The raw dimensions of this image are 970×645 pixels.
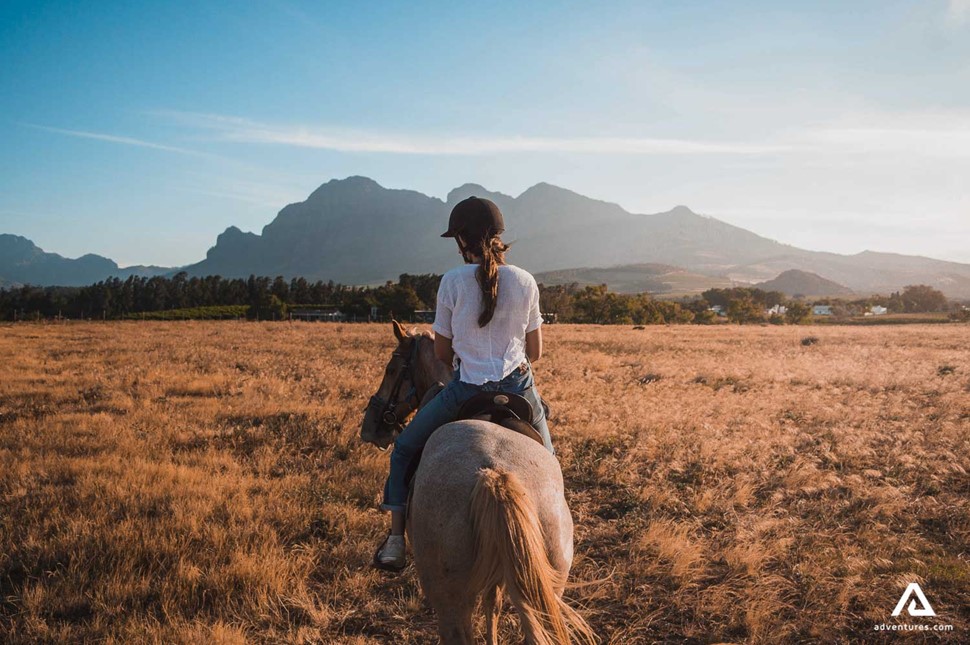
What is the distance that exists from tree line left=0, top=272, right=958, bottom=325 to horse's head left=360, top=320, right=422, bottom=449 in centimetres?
6276

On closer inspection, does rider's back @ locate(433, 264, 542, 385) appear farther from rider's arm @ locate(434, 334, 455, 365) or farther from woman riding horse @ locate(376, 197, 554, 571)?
rider's arm @ locate(434, 334, 455, 365)

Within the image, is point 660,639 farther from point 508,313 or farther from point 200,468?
point 200,468

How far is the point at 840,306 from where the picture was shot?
136 meters

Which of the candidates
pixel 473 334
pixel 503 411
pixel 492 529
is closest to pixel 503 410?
pixel 503 411

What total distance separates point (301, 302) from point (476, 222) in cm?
10626

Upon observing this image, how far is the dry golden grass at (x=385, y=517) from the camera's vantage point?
4875 mm

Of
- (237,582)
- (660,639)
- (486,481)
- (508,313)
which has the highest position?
(508,313)

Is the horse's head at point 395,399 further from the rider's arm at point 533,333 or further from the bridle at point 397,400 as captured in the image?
the rider's arm at point 533,333

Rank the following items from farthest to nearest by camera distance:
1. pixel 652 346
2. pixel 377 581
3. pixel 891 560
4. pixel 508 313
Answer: pixel 652 346, pixel 891 560, pixel 377 581, pixel 508 313

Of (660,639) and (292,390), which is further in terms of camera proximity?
(292,390)

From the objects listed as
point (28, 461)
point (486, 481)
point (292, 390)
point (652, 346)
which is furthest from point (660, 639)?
point (652, 346)

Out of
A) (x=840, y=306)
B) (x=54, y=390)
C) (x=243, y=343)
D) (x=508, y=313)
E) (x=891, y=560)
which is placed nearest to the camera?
(x=508, y=313)

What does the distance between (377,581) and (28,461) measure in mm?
6592

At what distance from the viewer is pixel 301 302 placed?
103812 mm
